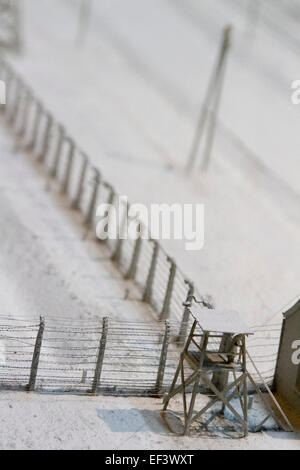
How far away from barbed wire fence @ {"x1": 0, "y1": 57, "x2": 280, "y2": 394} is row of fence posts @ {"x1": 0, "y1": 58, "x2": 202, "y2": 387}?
19 millimetres

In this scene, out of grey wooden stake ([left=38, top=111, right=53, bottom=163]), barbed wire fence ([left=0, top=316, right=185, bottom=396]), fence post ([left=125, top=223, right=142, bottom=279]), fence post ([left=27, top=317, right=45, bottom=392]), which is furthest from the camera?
grey wooden stake ([left=38, top=111, right=53, bottom=163])

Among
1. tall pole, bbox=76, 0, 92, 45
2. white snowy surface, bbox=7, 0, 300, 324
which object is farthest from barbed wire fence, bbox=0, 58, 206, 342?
tall pole, bbox=76, 0, 92, 45

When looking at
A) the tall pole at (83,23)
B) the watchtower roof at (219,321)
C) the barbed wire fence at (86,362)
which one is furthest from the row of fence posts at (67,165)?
the tall pole at (83,23)

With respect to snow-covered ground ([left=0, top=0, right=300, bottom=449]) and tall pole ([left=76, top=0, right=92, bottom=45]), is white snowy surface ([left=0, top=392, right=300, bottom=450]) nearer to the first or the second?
snow-covered ground ([left=0, top=0, right=300, bottom=449])

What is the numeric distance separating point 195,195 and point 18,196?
179 inches

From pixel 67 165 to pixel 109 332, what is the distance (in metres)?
7.46

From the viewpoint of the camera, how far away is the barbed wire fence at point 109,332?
1391cm

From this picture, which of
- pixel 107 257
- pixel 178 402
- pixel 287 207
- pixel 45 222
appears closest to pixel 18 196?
pixel 45 222

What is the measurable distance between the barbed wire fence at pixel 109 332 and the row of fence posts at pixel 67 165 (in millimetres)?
19

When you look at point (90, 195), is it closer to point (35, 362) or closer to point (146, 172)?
point (146, 172)

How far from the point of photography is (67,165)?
22078mm

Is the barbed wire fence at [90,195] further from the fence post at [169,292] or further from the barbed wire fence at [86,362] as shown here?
the barbed wire fence at [86,362]

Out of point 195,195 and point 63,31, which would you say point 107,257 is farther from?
point 63,31

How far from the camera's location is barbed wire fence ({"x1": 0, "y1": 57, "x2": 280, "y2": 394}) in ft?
45.6
